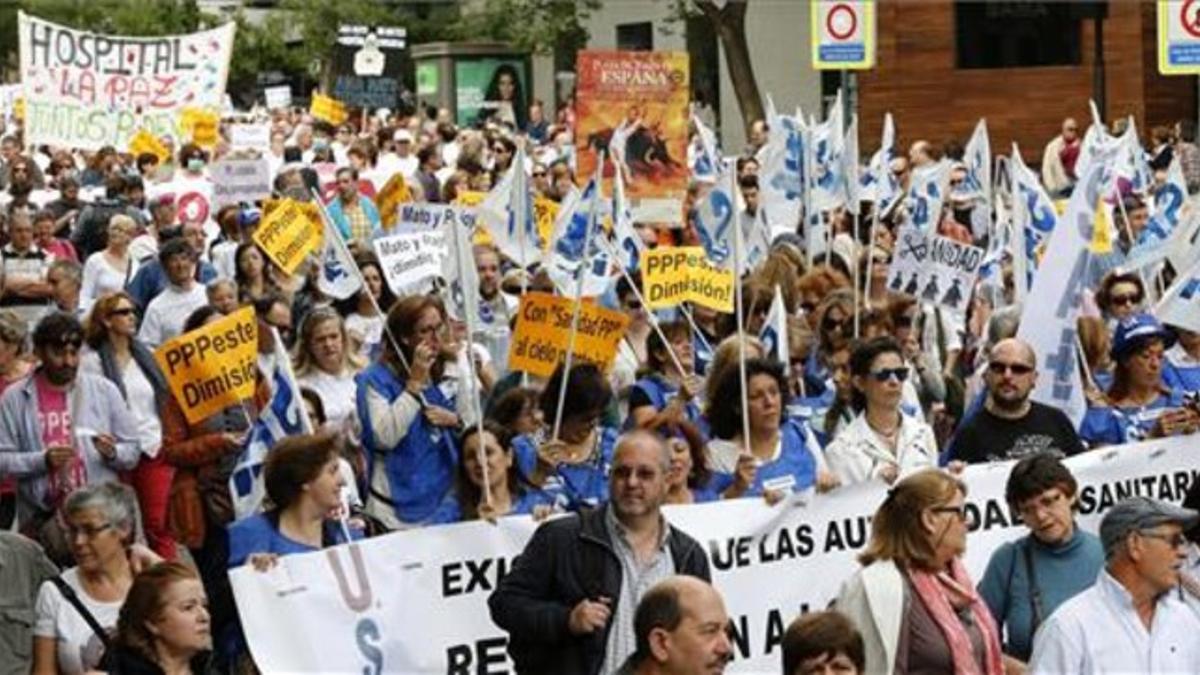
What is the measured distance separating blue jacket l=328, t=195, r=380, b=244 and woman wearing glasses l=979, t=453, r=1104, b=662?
9.73m

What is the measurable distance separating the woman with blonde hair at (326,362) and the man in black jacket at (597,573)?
3.58 meters

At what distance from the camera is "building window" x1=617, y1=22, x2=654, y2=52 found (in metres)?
51.5

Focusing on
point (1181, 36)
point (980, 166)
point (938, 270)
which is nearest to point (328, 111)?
point (1181, 36)

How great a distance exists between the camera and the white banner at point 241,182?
1909cm

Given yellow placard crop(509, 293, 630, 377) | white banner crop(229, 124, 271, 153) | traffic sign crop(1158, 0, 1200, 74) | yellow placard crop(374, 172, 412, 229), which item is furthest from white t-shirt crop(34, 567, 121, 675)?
traffic sign crop(1158, 0, 1200, 74)

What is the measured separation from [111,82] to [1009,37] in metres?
20.4

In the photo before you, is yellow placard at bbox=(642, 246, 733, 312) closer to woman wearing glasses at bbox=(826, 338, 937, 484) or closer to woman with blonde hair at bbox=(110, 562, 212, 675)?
woman wearing glasses at bbox=(826, 338, 937, 484)

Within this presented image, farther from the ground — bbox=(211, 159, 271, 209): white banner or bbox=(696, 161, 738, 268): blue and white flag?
bbox=(211, 159, 271, 209): white banner

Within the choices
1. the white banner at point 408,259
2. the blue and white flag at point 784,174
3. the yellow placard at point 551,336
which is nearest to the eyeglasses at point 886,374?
the yellow placard at point 551,336

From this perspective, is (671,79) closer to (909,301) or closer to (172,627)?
(909,301)

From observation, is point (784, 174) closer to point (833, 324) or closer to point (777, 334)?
point (833, 324)

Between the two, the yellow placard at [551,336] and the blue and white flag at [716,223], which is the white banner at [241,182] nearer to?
the blue and white flag at [716,223]

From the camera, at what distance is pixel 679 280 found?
1277 cm

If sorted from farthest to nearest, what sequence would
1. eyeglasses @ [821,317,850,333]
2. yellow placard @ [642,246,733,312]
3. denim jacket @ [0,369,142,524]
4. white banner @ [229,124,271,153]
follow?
white banner @ [229,124,271,153] → yellow placard @ [642,246,733,312] → eyeglasses @ [821,317,850,333] → denim jacket @ [0,369,142,524]
